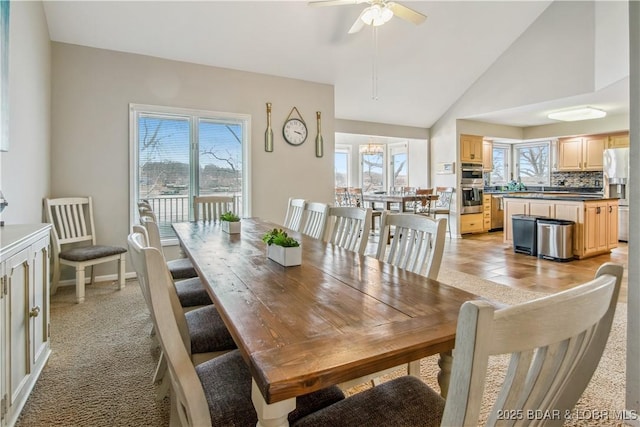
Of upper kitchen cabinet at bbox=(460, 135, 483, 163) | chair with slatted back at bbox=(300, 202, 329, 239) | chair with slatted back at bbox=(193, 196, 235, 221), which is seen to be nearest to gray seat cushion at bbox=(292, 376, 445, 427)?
chair with slatted back at bbox=(300, 202, 329, 239)

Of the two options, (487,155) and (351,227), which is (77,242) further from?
(487,155)

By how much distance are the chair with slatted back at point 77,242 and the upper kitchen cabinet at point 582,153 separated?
341 inches

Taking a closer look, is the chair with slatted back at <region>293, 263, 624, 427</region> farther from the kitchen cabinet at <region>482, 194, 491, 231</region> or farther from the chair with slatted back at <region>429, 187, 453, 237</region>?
the kitchen cabinet at <region>482, 194, 491, 231</region>

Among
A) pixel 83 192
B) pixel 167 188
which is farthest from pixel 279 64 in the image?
pixel 83 192

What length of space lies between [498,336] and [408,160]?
828cm

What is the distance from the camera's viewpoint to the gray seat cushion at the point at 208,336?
146 cm

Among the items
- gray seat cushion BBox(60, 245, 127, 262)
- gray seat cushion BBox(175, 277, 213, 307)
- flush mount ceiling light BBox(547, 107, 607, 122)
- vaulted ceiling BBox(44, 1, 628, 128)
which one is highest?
vaulted ceiling BBox(44, 1, 628, 128)

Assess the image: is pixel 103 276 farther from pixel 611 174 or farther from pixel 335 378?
pixel 611 174

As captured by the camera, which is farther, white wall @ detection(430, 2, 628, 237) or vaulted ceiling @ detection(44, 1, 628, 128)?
white wall @ detection(430, 2, 628, 237)

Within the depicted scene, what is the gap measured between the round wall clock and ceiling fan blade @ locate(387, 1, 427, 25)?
216 cm

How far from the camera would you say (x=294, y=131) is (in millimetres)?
5023

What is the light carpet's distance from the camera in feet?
5.44

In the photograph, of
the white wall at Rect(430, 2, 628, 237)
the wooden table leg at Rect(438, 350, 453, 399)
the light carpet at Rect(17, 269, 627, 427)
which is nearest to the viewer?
the wooden table leg at Rect(438, 350, 453, 399)

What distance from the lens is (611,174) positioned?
21.2ft
